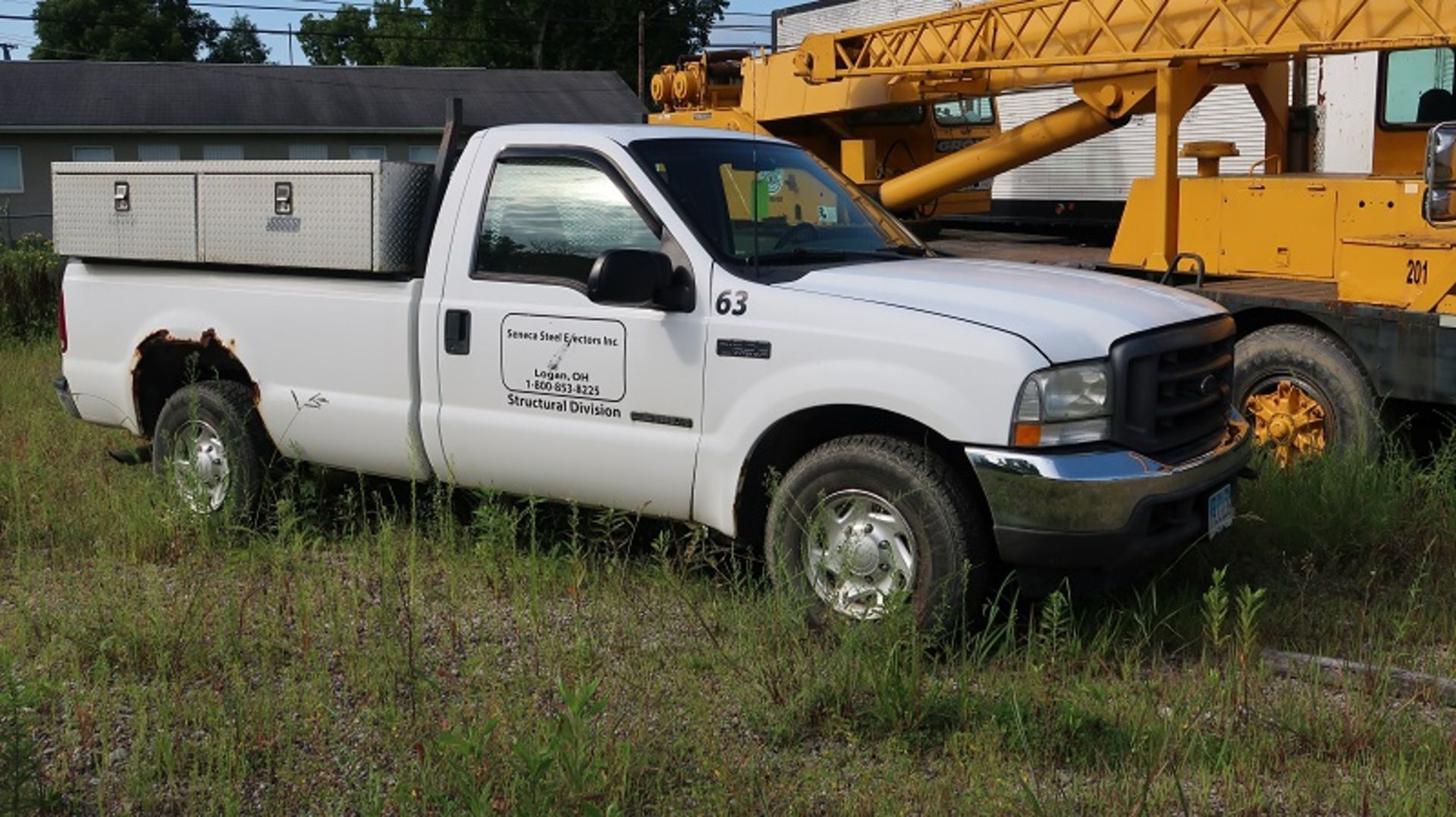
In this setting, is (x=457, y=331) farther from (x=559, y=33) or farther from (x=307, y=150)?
(x=559, y=33)

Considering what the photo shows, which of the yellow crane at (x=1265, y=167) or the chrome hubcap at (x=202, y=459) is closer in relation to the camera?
the chrome hubcap at (x=202, y=459)

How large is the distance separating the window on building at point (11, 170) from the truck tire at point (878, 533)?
39.1 meters

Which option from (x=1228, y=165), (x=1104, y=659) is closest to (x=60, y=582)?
(x=1104, y=659)

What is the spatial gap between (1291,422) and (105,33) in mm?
75753

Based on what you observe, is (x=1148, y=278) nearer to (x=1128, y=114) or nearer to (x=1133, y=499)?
(x=1128, y=114)

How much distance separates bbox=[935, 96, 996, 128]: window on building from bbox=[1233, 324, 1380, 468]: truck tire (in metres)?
6.69

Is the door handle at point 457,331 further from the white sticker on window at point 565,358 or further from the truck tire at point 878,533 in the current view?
the truck tire at point 878,533

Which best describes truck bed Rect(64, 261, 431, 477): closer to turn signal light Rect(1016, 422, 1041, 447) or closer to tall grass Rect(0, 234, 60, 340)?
turn signal light Rect(1016, 422, 1041, 447)

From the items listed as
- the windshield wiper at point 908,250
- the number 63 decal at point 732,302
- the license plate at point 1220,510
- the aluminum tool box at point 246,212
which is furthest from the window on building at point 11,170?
the license plate at point 1220,510

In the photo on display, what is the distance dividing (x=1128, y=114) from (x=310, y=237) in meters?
6.78

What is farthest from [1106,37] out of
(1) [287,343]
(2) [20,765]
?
(2) [20,765]

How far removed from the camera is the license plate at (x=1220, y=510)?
544cm

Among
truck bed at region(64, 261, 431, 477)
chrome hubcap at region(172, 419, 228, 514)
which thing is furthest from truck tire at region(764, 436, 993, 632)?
chrome hubcap at region(172, 419, 228, 514)

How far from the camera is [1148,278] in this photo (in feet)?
32.6
